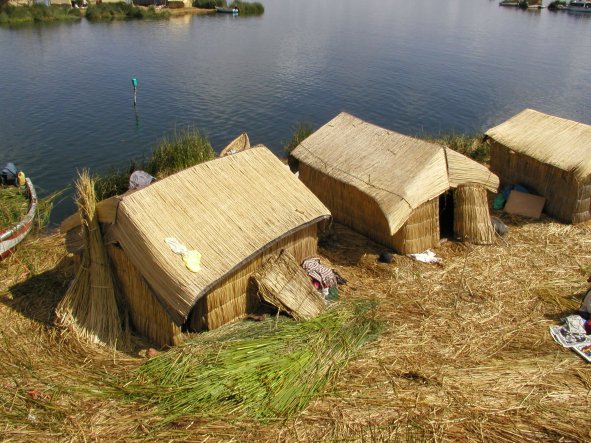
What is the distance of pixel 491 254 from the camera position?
997cm

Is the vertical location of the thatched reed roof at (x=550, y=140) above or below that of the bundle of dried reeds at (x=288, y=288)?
above

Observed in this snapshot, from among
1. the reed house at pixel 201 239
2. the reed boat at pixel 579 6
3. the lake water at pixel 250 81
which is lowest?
the lake water at pixel 250 81

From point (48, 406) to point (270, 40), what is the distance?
38.0m

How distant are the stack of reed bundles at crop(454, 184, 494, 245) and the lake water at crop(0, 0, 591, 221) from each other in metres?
10.7

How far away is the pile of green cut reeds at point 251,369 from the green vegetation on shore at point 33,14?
138ft

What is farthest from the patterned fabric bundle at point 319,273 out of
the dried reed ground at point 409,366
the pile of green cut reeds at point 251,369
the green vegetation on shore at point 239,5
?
the green vegetation on shore at point 239,5

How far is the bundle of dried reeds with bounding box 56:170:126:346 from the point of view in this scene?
7551 mm

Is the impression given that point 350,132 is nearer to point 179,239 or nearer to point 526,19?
point 179,239

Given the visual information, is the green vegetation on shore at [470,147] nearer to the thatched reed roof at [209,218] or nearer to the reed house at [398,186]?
the reed house at [398,186]

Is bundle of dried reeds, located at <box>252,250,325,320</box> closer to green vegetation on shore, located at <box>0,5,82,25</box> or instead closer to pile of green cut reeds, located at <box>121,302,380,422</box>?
pile of green cut reeds, located at <box>121,302,380,422</box>

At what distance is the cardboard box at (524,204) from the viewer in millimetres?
11490

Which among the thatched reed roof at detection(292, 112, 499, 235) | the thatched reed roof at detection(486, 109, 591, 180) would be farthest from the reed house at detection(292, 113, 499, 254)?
the thatched reed roof at detection(486, 109, 591, 180)

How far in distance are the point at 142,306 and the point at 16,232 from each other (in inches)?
188

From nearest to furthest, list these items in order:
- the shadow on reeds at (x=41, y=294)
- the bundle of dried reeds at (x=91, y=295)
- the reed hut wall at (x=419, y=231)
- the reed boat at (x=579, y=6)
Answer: the bundle of dried reeds at (x=91, y=295)
the shadow on reeds at (x=41, y=294)
the reed hut wall at (x=419, y=231)
the reed boat at (x=579, y=6)
